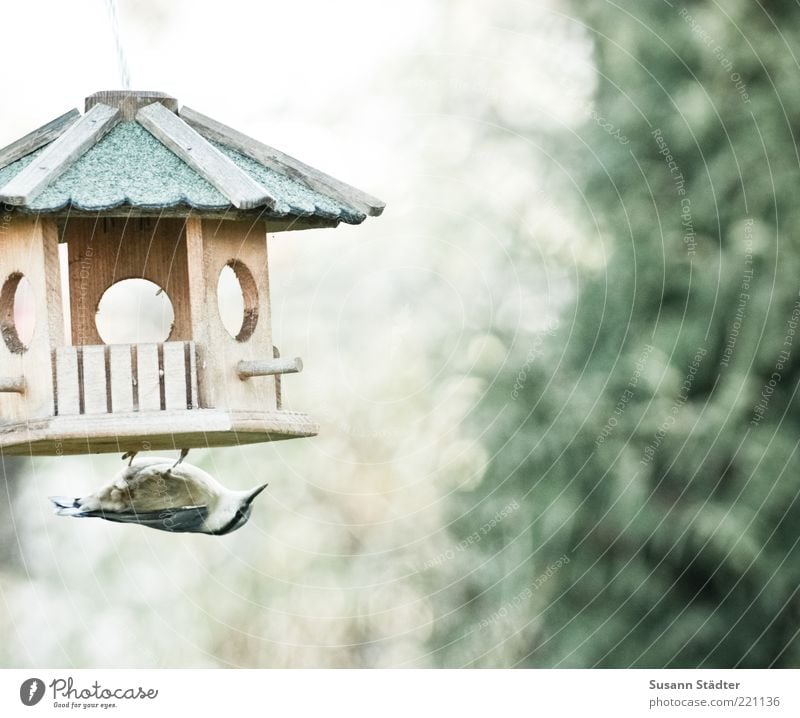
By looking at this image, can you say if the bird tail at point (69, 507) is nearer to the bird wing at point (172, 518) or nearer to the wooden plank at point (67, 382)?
the bird wing at point (172, 518)

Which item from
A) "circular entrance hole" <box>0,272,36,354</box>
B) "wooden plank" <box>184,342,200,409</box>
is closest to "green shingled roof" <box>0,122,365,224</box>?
"circular entrance hole" <box>0,272,36,354</box>

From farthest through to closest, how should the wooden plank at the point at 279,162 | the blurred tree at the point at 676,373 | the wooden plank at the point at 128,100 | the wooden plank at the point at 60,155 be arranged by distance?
the blurred tree at the point at 676,373, the wooden plank at the point at 279,162, the wooden plank at the point at 128,100, the wooden plank at the point at 60,155

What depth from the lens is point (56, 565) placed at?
12.9 metres

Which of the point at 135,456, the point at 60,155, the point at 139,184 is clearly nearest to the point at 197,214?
the point at 139,184

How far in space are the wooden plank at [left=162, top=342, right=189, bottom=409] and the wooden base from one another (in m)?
0.07

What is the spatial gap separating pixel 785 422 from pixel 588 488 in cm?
103

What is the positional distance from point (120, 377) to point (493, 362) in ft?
15.0

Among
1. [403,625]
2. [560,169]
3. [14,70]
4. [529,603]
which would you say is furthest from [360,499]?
[14,70]

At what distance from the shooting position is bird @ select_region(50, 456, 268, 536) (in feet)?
19.8

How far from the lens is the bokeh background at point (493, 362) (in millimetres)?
9195

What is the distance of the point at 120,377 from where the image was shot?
5.83 metres

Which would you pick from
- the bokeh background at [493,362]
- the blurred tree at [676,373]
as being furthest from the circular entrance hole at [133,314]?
the blurred tree at [676,373]
